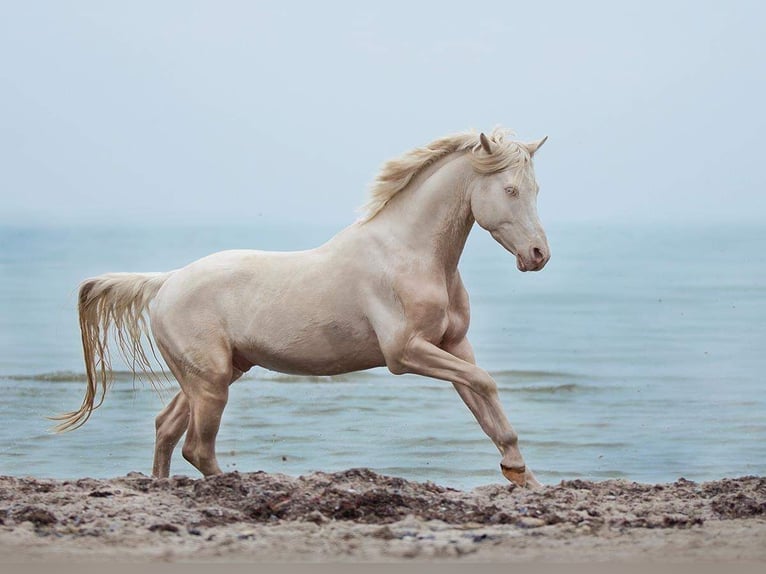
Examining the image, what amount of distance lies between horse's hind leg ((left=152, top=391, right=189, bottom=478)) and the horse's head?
1.70 m

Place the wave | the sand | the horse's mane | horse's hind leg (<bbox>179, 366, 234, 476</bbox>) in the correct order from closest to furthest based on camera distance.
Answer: the sand, the horse's mane, horse's hind leg (<bbox>179, 366, 234, 476</bbox>), the wave

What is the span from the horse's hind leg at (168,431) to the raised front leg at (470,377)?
119 centimetres

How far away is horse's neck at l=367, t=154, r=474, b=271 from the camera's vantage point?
6.29 m

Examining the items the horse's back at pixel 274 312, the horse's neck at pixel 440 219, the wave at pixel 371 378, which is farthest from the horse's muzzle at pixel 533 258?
the wave at pixel 371 378

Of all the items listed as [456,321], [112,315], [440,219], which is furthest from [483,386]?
[112,315]

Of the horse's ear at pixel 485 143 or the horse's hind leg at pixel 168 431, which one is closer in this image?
the horse's ear at pixel 485 143

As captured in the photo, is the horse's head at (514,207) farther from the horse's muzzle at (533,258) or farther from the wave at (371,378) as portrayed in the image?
the wave at (371,378)

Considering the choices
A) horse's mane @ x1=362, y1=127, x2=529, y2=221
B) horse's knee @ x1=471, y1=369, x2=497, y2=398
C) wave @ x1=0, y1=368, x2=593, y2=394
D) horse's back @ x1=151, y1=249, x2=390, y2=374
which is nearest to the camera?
horse's knee @ x1=471, y1=369, x2=497, y2=398

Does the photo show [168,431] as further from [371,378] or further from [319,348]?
[371,378]

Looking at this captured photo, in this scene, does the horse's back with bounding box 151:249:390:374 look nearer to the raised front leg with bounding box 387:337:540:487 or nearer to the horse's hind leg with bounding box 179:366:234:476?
the horse's hind leg with bounding box 179:366:234:476

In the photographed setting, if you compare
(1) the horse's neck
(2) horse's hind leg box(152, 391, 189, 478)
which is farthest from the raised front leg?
(2) horse's hind leg box(152, 391, 189, 478)

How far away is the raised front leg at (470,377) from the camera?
610cm

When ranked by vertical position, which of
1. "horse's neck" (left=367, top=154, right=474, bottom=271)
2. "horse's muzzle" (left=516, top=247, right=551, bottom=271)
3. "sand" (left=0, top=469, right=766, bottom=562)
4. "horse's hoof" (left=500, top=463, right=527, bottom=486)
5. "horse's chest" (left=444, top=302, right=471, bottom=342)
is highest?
"horse's neck" (left=367, top=154, right=474, bottom=271)

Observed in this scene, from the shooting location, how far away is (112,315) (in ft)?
22.8
